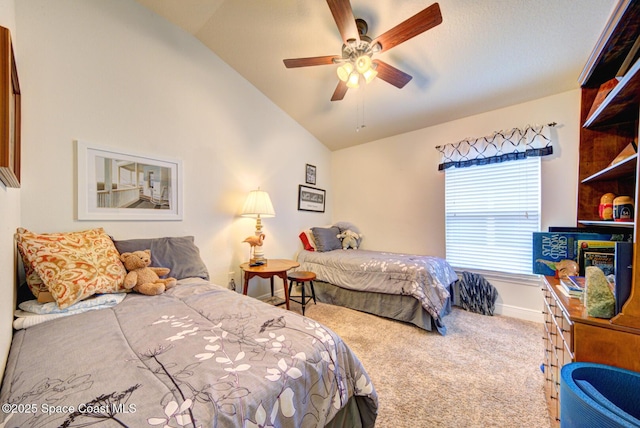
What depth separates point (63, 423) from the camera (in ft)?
1.85

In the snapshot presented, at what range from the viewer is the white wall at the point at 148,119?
163 cm

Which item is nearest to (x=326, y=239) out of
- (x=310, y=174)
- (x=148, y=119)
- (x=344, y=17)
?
(x=310, y=174)

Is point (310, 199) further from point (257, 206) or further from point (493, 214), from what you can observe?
point (493, 214)

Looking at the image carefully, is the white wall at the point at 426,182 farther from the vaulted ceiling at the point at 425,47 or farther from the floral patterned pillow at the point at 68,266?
the floral patterned pillow at the point at 68,266

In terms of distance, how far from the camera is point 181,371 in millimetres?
763

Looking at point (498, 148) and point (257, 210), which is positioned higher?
point (498, 148)

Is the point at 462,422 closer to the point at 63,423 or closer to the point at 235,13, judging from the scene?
the point at 63,423

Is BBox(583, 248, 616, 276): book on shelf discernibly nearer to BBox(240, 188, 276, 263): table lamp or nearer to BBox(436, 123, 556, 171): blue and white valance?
BBox(436, 123, 556, 171): blue and white valance

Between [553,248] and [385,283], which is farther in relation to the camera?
[385,283]

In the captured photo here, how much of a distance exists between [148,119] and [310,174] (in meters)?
2.18

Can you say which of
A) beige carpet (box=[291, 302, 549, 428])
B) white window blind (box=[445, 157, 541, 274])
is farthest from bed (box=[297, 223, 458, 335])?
white window blind (box=[445, 157, 541, 274])

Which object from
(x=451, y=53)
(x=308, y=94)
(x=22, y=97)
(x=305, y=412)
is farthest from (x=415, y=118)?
(x=22, y=97)

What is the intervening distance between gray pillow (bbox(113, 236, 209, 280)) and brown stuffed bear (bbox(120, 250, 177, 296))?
4.9 inches

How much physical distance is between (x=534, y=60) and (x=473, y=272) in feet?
7.28
